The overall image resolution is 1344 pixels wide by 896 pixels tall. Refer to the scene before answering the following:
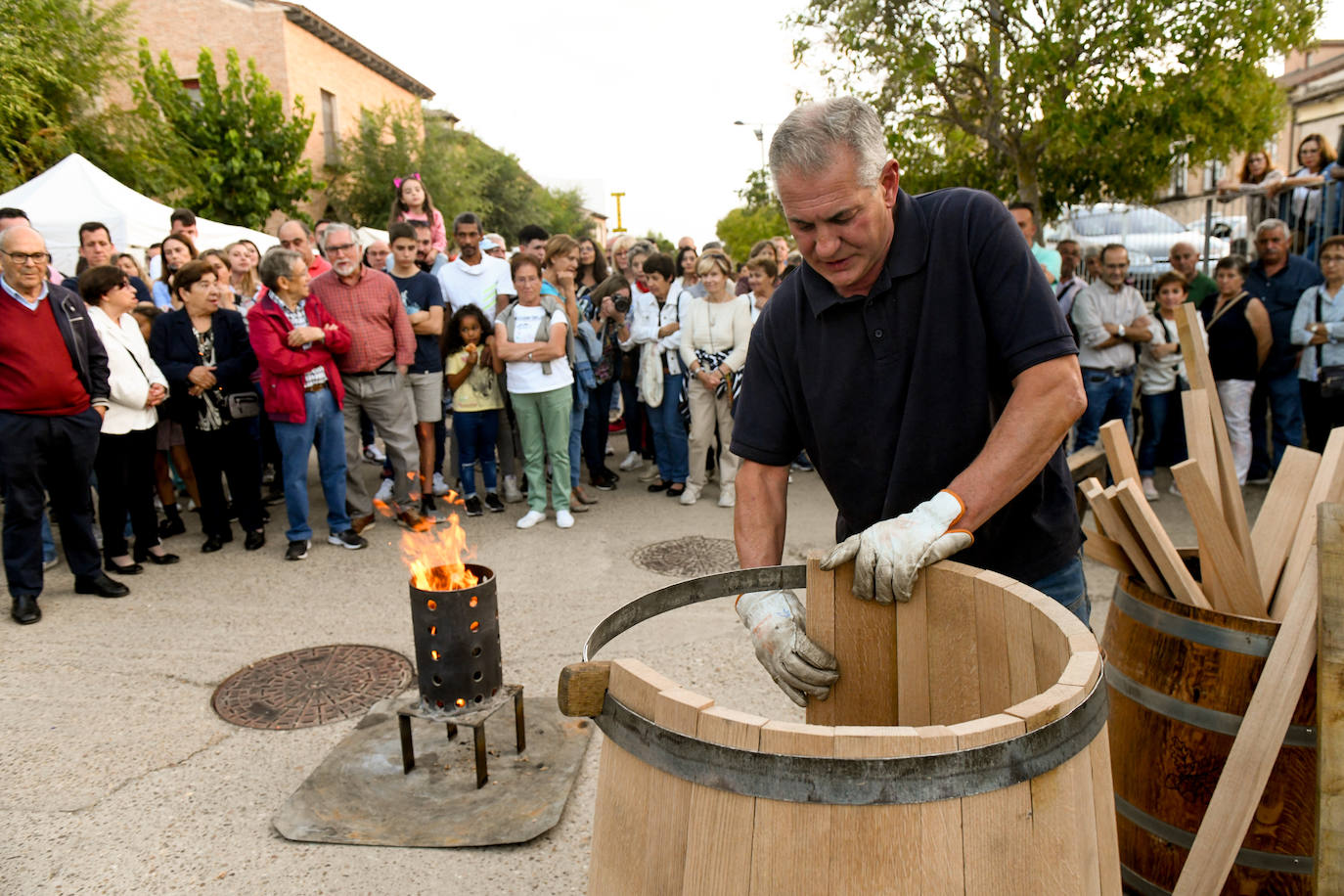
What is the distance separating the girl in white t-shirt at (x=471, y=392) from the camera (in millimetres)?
6945

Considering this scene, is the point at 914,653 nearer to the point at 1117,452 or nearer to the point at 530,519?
the point at 1117,452

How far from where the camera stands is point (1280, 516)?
8.00 ft


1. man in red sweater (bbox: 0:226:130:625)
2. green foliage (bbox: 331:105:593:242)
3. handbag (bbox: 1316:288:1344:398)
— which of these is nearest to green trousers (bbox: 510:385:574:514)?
man in red sweater (bbox: 0:226:130:625)

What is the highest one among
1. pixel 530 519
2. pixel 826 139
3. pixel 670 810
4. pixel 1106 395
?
pixel 826 139

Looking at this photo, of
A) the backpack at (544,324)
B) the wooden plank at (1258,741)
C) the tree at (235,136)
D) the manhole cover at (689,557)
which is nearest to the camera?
the wooden plank at (1258,741)

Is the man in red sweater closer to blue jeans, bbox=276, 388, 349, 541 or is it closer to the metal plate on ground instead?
blue jeans, bbox=276, 388, 349, 541

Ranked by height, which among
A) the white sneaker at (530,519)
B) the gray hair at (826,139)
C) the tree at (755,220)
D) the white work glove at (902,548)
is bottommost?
the white sneaker at (530,519)

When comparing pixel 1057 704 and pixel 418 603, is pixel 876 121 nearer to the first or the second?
pixel 1057 704

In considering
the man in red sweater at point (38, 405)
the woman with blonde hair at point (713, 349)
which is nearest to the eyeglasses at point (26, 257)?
the man in red sweater at point (38, 405)

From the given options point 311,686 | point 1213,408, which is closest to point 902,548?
point 1213,408

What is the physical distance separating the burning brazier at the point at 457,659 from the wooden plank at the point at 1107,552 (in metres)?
2.07

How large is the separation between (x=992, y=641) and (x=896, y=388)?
0.58 m

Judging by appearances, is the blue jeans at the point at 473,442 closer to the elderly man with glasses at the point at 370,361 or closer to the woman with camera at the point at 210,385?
the elderly man with glasses at the point at 370,361

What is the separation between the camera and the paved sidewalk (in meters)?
2.88
